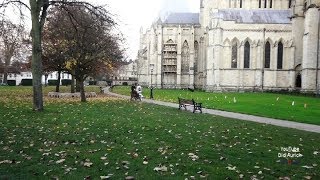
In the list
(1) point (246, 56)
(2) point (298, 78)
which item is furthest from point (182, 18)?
(2) point (298, 78)

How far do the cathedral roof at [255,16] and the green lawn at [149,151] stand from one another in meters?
49.3

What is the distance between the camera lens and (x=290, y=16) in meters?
60.1

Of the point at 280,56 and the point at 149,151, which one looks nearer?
the point at 149,151

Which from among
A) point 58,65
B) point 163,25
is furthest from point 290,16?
point 58,65

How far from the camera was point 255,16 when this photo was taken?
61625 millimetres

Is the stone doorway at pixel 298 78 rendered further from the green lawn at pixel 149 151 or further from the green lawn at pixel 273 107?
the green lawn at pixel 149 151

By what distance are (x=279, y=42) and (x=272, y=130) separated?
49009mm

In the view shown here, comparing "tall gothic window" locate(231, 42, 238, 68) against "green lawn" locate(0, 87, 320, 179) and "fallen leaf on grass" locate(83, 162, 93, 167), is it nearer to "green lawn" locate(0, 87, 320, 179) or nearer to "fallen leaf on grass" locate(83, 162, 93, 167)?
"green lawn" locate(0, 87, 320, 179)

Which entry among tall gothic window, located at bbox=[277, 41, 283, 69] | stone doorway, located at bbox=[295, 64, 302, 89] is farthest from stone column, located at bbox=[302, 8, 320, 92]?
tall gothic window, located at bbox=[277, 41, 283, 69]

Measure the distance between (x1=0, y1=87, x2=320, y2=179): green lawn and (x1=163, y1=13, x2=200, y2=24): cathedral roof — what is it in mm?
61153

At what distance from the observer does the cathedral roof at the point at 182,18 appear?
72.9m

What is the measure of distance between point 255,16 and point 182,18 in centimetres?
1738

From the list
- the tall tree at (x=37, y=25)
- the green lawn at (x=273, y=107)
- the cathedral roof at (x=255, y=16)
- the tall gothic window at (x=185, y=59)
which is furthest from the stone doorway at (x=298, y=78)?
the tall tree at (x=37, y=25)

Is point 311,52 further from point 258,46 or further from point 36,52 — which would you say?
point 36,52
